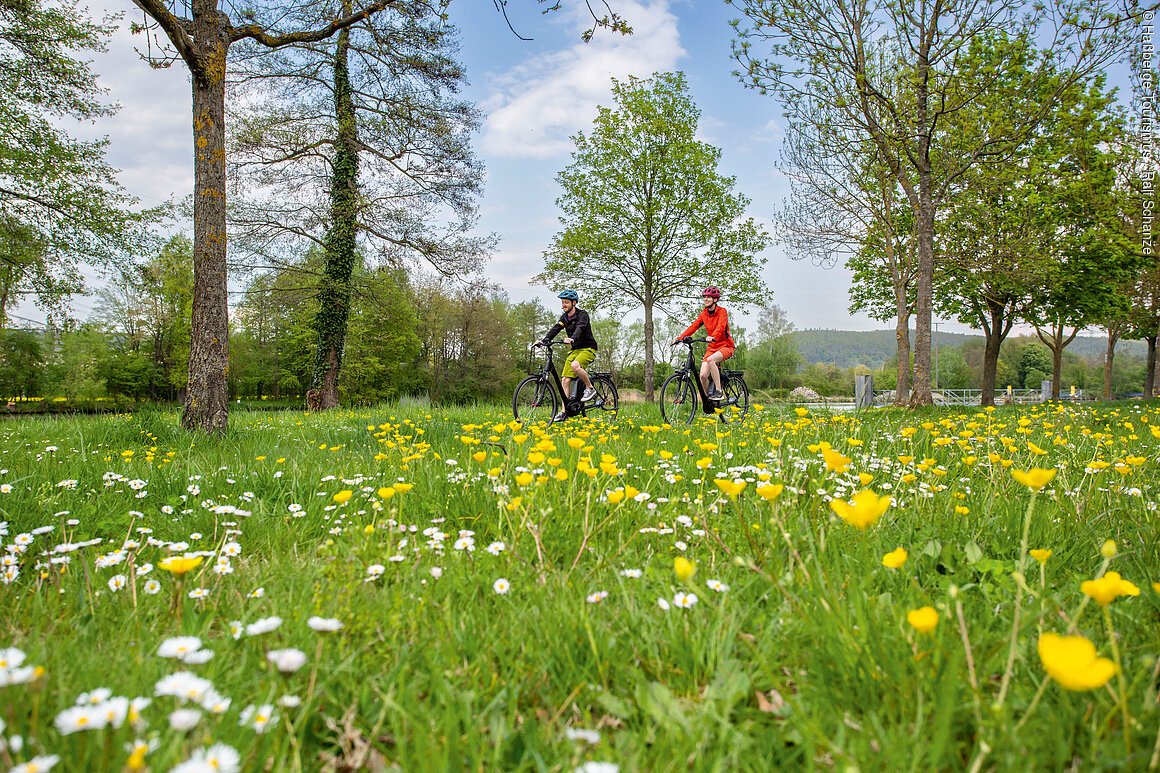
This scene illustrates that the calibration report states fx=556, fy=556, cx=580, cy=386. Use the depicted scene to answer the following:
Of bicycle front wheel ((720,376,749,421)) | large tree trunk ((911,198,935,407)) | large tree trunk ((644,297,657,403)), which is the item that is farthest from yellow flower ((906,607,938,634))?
large tree trunk ((644,297,657,403))

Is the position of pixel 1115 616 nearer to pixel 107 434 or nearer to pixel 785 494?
pixel 785 494

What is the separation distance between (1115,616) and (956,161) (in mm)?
14838

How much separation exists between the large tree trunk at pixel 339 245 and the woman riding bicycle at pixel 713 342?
13.5 metres

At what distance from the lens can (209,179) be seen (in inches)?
231

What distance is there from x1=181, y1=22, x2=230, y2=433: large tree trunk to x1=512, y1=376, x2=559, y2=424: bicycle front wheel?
12.4 feet

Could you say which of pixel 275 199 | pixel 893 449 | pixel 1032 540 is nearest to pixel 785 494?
pixel 1032 540

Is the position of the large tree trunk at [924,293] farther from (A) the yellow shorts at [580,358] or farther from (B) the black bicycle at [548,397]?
(A) the yellow shorts at [580,358]

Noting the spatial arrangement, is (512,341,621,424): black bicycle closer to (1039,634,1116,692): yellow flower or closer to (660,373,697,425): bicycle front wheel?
(660,373,697,425): bicycle front wheel

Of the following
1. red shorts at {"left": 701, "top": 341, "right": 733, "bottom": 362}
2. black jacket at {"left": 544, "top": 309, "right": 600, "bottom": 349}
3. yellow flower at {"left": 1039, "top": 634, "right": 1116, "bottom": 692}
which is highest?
black jacket at {"left": 544, "top": 309, "right": 600, "bottom": 349}

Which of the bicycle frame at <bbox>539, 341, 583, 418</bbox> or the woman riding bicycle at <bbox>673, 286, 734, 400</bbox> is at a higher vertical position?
the woman riding bicycle at <bbox>673, 286, 734, 400</bbox>

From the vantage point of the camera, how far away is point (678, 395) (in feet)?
29.5

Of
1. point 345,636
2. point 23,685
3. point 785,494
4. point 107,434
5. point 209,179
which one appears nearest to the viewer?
point 23,685

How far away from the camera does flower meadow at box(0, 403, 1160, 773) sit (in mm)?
997

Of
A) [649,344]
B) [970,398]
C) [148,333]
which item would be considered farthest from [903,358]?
[148,333]
